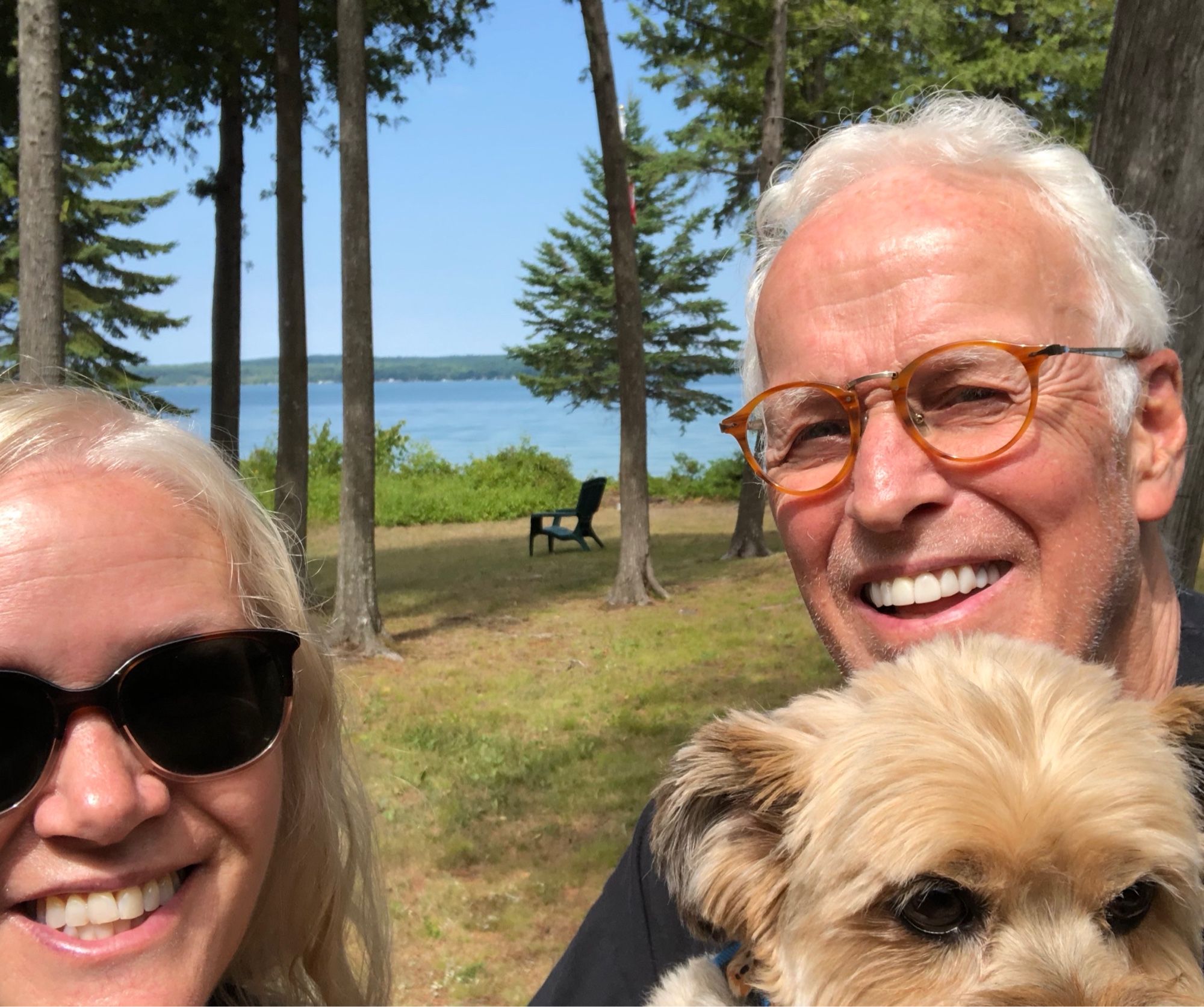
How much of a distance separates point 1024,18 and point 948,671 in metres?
23.6

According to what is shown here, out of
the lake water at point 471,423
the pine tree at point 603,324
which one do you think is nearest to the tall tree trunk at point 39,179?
the lake water at point 471,423

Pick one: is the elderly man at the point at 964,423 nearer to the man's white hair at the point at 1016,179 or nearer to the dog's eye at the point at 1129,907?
the man's white hair at the point at 1016,179

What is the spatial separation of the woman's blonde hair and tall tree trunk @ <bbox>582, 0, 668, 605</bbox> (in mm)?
11846

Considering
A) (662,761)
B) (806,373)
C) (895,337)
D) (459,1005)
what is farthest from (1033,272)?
(662,761)

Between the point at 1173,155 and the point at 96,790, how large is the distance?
3.84 metres

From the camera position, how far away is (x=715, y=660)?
1145 centimetres

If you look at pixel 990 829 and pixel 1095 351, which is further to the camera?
pixel 1095 351

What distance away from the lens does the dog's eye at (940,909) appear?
62.1 inches

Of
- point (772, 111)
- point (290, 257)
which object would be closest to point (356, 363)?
point (290, 257)

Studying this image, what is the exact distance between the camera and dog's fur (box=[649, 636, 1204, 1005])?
153cm

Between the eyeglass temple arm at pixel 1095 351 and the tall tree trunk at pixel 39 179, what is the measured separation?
7.29m

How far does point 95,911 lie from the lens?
1472mm

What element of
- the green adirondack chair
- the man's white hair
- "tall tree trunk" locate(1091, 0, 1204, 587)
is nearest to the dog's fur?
the man's white hair

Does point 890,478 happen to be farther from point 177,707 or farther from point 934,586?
point 177,707
